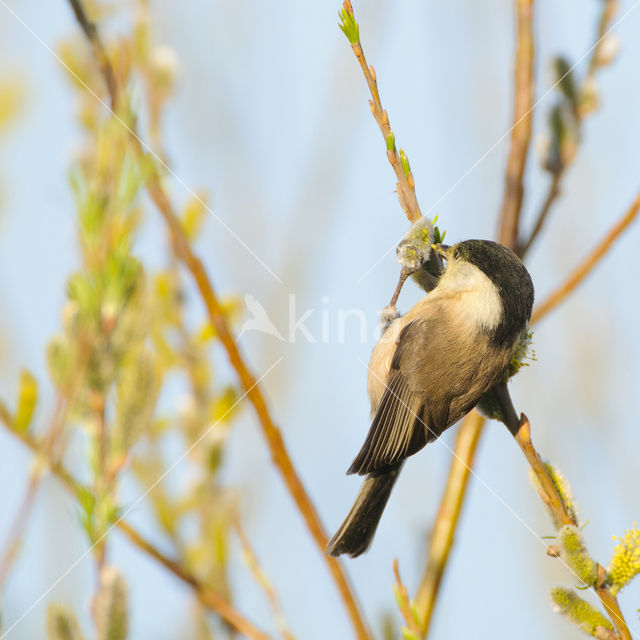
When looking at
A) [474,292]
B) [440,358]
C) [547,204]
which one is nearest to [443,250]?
[474,292]

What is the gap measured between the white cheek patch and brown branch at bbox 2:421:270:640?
82cm

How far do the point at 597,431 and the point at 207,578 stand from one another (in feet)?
5.32

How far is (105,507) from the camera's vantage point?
1.20 m

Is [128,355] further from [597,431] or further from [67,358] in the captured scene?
[597,431]

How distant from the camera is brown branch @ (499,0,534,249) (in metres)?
2.01

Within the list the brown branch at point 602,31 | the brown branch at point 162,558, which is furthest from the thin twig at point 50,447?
the brown branch at point 602,31

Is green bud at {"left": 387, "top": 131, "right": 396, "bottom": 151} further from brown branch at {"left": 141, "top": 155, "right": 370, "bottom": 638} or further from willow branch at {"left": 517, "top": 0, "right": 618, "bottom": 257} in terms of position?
willow branch at {"left": 517, "top": 0, "right": 618, "bottom": 257}

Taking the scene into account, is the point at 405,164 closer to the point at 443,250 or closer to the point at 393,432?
the point at 443,250

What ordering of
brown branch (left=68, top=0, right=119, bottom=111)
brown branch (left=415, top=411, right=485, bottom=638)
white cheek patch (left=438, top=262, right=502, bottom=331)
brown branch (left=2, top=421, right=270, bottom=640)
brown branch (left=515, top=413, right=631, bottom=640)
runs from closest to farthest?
brown branch (left=515, top=413, right=631, bottom=640), brown branch (left=2, top=421, right=270, bottom=640), brown branch (left=68, top=0, right=119, bottom=111), brown branch (left=415, top=411, right=485, bottom=638), white cheek patch (left=438, top=262, right=502, bottom=331)

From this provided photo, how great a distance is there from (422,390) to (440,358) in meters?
0.09

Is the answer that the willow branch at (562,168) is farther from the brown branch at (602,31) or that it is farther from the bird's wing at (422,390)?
the bird's wing at (422,390)

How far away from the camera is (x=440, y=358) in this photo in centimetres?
185

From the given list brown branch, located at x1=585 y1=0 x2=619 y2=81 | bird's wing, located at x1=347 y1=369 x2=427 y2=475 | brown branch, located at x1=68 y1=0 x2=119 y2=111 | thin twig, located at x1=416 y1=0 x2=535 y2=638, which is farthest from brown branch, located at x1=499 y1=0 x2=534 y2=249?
brown branch, located at x1=68 y1=0 x2=119 y2=111

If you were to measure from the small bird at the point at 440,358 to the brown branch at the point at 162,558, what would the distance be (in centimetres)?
40
